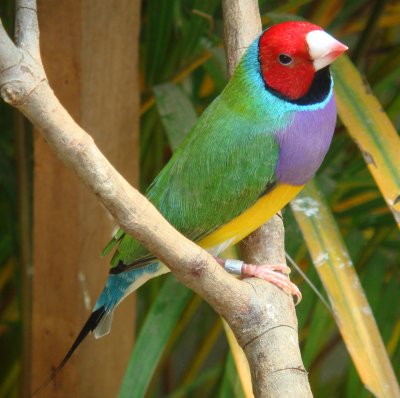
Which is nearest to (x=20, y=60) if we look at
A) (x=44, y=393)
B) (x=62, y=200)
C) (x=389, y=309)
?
(x=62, y=200)

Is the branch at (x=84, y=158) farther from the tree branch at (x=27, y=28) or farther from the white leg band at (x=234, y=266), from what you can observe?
the white leg band at (x=234, y=266)

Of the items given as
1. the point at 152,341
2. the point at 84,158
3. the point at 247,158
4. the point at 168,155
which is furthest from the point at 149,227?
the point at 168,155

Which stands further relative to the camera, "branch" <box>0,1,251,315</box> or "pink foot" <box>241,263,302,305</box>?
"pink foot" <box>241,263,302,305</box>

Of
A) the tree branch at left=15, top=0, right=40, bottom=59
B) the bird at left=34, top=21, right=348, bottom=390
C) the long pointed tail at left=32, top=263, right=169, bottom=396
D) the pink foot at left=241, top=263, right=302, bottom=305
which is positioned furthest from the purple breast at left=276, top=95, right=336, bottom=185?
the tree branch at left=15, top=0, right=40, bottom=59

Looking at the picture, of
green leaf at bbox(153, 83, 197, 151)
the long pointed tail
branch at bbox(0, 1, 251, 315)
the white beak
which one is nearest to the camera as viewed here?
branch at bbox(0, 1, 251, 315)

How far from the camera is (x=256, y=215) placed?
0.98 metres

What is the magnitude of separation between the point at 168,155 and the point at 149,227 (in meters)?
1.07

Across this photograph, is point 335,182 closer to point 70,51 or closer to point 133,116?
point 133,116

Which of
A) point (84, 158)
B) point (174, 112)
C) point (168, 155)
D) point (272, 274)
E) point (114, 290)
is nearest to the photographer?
point (84, 158)

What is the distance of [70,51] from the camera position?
3.54ft

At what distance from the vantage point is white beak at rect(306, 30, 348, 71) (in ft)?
2.97

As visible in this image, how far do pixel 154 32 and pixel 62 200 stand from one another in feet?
1.02

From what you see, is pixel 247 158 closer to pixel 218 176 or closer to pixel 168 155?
pixel 218 176

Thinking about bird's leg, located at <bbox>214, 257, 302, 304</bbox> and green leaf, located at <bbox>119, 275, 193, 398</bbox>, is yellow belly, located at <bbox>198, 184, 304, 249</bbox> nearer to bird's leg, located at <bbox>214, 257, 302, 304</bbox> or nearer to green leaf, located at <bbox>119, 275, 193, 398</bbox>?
bird's leg, located at <bbox>214, 257, 302, 304</bbox>
